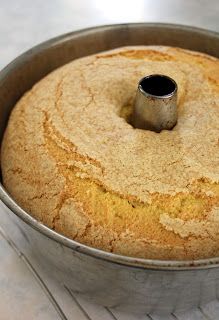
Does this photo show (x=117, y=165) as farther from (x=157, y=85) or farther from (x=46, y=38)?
(x=46, y=38)

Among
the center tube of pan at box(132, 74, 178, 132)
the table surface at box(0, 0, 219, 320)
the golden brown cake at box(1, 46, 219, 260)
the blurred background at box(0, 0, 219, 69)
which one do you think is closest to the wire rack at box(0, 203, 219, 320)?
the table surface at box(0, 0, 219, 320)

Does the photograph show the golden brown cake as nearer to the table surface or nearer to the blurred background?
the table surface

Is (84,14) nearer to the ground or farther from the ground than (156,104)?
farther from the ground

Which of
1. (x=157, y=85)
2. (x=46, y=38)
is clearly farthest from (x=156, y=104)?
(x=46, y=38)

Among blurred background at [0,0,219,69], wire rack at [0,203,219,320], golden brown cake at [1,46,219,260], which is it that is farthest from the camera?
blurred background at [0,0,219,69]

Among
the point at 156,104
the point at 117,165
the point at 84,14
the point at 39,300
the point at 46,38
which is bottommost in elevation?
the point at 39,300

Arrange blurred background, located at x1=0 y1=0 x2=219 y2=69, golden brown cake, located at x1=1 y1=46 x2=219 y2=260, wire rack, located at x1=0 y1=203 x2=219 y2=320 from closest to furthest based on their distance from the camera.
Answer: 1. golden brown cake, located at x1=1 y1=46 x2=219 y2=260
2. wire rack, located at x1=0 y1=203 x2=219 y2=320
3. blurred background, located at x1=0 y1=0 x2=219 y2=69
